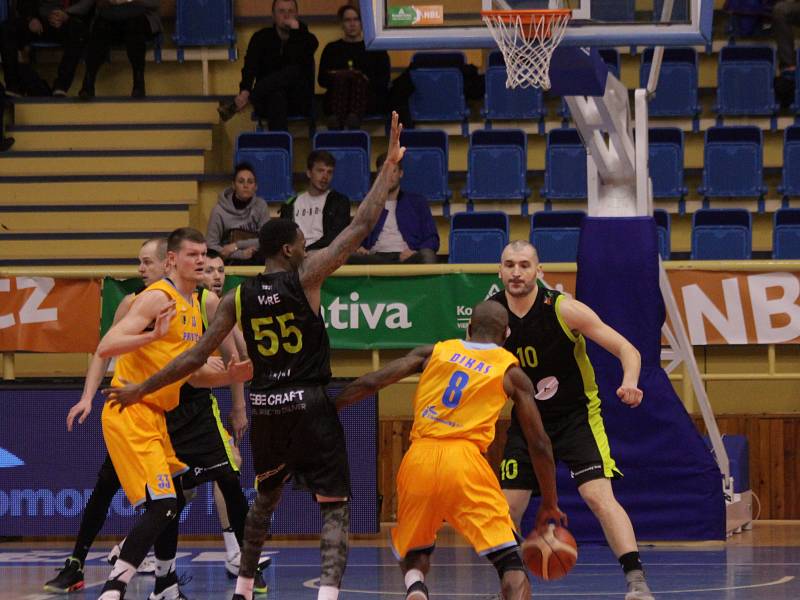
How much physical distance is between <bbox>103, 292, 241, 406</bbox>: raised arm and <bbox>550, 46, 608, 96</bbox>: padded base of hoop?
129 inches

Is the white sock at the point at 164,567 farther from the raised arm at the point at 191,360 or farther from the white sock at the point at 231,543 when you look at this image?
the raised arm at the point at 191,360

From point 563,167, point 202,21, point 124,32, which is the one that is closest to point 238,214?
point 563,167

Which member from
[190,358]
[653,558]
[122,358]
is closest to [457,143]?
[653,558]

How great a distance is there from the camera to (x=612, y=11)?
941 centimetres

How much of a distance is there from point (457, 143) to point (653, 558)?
7.40 meters

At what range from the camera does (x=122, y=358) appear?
8.20 meters

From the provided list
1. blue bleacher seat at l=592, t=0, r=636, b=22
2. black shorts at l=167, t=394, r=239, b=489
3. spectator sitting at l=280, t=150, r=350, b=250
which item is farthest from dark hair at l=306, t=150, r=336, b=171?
black shorts at l=167, t=394, r=239, b=489

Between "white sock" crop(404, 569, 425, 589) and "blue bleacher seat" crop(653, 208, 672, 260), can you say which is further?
"blue bleacher seat" crop(653, 208, 672, 260)

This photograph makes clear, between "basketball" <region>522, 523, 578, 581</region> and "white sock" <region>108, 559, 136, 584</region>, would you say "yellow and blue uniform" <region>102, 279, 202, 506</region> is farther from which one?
"basketball" <region>522, 523, 578, 581</region>

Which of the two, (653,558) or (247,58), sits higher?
(247,58)

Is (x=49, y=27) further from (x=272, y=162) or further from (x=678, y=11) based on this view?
(x=678, y=11)

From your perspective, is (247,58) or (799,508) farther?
(247,58)

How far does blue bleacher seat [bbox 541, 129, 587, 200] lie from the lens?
1566cm

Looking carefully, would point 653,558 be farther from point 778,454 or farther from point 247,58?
point 247,58
